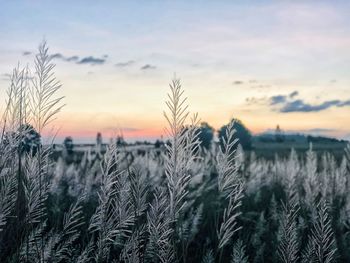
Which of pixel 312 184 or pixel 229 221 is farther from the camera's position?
pixel 312 184

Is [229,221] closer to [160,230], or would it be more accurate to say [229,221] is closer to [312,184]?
[160,230]

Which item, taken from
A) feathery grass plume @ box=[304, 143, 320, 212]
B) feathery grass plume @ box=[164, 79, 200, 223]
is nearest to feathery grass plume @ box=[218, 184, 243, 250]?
feathery grass plume @ box=[164, 79, 200, 223]

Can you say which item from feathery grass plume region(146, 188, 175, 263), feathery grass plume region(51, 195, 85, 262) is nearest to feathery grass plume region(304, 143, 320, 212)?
feathery grass plume region(51, 195, 85, 262)

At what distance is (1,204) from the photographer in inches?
96.2

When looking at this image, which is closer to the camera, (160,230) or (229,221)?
(229,221)

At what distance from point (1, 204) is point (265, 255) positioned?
12.2 ft

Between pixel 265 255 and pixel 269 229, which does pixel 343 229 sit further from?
pixel 265 255

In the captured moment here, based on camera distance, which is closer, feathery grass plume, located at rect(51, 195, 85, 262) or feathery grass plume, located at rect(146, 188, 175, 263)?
feathery grass plume, located at rect(146, 188, 175, 263)

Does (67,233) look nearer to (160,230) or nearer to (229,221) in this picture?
(160,230)

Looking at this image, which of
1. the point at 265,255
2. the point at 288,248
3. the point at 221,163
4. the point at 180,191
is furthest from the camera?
the point at 265,255

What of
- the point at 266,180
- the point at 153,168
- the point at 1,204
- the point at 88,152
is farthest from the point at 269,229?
the point at 88,152

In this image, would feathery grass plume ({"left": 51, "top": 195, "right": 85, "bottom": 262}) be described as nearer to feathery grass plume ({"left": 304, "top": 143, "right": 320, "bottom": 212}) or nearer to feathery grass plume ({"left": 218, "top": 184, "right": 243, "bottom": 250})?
feathery grass plume ({"left": 218, "top": 184, "right": 243, "bottom": 250})

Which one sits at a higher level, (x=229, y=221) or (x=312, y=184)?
(x=229, y=221)

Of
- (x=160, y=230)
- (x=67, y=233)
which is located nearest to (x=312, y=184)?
(x=67, y=233)
